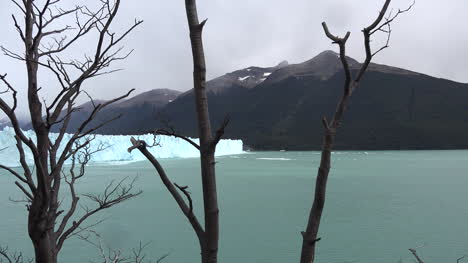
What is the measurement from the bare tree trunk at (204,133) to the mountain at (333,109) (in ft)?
→ 188

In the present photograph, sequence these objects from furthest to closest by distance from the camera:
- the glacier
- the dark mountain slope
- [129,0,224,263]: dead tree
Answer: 1. the dark mountain slope
2. the glacier
3. [129,0,224,263]: dead tree

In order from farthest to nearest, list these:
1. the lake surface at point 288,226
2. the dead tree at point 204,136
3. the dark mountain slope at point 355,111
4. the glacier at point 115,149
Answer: the dark mountain slope at point 355,111, the glacier at point 115,149, the lake surface at point 288,226, the dead tree at point 204,136

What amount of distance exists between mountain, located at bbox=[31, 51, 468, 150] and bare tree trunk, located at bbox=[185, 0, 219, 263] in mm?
57406

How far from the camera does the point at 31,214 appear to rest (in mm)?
1312

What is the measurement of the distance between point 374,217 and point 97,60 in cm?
1061

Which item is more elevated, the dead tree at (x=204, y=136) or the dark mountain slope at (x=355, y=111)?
the dark mountain slope at (x=355, y=111)

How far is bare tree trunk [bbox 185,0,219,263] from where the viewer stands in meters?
0.86

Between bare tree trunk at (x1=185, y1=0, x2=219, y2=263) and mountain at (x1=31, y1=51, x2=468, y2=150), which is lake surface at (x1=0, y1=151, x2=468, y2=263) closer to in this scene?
bare tree trunk at (x1=185, y1=0, x2=219, y2=263)

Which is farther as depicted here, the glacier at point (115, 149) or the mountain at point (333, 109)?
the mountain at point (333, 109)

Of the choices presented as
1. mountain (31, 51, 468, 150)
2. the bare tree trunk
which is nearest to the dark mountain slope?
mountain (31, 51, 468, 150)

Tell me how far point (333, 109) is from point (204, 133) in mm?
93655

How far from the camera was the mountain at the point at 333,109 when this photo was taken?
3019 inches

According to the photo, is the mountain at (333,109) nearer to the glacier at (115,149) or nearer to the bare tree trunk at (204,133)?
the glacier at (115,149)

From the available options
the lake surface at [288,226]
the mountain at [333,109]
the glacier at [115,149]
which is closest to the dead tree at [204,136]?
the lake surface at [288,226]
